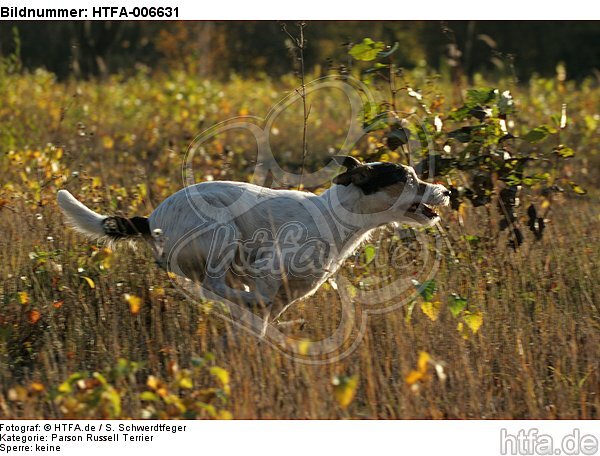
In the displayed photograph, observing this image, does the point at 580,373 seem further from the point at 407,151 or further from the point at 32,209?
the point at 32,209

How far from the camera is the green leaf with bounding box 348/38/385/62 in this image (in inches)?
230

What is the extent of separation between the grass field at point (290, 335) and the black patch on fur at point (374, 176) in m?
0.79

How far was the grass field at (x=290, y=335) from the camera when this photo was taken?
4305mm

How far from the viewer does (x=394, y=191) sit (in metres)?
5.45

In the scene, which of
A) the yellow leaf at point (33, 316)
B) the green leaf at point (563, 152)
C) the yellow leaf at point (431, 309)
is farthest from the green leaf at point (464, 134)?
the yellow leaf at point (33, 316)

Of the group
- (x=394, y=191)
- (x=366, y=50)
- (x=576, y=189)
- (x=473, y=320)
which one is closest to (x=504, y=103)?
(x=576, y=189)

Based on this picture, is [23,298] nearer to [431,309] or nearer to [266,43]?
[431,309]

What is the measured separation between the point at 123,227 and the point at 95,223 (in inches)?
6.6

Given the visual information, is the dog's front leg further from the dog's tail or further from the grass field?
Answer: the dog's tail

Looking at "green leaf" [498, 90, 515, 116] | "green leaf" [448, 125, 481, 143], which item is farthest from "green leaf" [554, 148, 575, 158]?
"green leaf" [448, 125, 481, 143]

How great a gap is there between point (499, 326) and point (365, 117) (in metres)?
1.84

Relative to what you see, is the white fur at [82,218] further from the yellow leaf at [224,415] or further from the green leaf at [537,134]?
the green leaf at [537,134]

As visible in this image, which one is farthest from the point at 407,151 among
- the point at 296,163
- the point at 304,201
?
the point at 296,163
